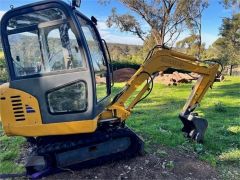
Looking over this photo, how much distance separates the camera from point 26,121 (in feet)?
13.7

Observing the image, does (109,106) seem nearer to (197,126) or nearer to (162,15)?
(197,126)

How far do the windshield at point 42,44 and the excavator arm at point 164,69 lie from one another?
3.10 ft

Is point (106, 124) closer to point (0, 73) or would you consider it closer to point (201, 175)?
point (201, 175)

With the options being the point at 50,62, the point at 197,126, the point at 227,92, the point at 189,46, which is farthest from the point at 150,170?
the point at 189,46

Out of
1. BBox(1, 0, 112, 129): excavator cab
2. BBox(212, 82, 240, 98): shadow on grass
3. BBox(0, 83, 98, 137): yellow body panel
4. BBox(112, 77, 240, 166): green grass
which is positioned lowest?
BBox(212, 82, 240, 98): shadow on grass

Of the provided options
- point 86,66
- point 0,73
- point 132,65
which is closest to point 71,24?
point 86,66

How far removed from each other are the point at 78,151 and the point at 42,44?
151 centimetres

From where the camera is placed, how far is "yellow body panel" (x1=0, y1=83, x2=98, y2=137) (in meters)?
4.12

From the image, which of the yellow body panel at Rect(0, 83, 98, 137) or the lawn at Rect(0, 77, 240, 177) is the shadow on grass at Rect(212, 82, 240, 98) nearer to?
the lawn at Rect(0, 77, 240, 177)

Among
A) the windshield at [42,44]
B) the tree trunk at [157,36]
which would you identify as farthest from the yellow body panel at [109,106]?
the tree trunk at [157,36]

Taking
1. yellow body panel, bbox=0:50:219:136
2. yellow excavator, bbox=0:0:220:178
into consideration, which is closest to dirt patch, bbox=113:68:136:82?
yellow body panel, bbox=0:50:219:136

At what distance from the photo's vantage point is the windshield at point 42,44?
4090mm

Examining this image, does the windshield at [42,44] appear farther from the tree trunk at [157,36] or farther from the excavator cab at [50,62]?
the tree trunk at [157,36]

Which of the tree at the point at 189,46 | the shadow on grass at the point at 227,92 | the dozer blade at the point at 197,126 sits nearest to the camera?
the dozer blade at the point at 197,126
